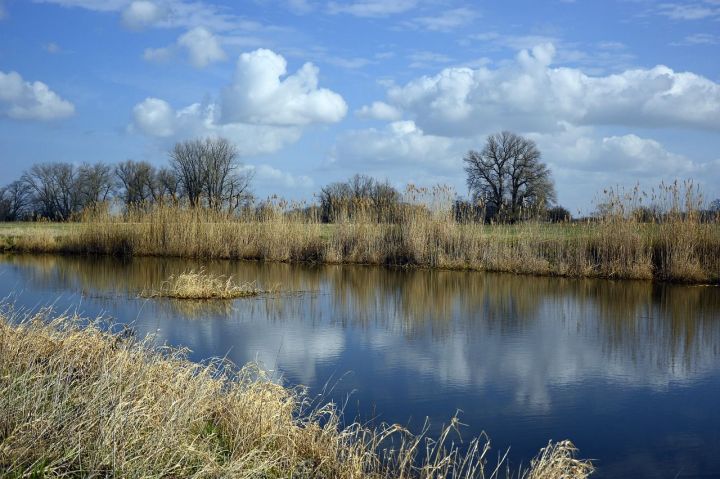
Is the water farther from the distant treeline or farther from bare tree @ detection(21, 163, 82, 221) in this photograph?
bare tree @ detection(21, 163, 82, 221)

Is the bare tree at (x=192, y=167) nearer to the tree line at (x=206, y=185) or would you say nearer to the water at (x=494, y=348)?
the tree line at (x=206, y=185)

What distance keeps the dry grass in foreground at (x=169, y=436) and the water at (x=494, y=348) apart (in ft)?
2.54

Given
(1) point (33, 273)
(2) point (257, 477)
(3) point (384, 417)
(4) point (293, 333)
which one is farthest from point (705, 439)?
(1) point (33, 273)

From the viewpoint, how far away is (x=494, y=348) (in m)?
7.85

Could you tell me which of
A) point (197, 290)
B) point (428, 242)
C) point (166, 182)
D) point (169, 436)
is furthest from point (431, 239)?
point (166, 182)

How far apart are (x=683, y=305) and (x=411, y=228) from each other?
717cm

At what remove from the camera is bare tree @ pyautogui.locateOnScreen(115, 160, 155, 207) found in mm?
50312

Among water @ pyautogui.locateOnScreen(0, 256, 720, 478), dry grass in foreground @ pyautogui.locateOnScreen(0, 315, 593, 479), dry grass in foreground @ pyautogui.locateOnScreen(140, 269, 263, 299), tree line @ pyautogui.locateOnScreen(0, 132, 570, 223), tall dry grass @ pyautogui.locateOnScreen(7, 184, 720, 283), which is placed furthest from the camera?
tree line @ pyautogui.locateOnScreen(0, 132, 570, 223)

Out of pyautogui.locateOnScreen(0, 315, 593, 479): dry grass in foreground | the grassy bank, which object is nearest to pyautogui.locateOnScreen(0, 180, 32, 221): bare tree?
the grassy bank

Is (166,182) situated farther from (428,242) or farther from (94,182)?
(428,242)

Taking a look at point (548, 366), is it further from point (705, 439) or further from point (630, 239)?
point (630, 239)

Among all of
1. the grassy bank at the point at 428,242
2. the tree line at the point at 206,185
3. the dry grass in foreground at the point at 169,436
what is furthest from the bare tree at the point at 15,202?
the dry grass in foreground at the point at 169,436

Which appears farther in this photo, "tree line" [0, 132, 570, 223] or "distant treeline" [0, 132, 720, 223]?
"tree line" [0, 132, 570, 223]

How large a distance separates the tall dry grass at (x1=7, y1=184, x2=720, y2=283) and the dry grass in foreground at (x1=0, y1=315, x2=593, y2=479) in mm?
10861
